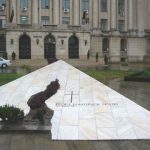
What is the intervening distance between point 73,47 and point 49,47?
12.7 ft

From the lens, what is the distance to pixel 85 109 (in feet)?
55.4

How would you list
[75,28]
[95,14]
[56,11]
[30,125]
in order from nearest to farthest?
[30,125], [75,28], [56,11], [95,14]

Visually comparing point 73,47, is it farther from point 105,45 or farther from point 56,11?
point 105,45

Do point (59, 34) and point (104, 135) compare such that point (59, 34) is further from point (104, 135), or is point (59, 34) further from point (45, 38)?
point (104, 135)

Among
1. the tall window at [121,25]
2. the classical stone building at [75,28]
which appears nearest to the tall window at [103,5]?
the classical stone building at [75,28]

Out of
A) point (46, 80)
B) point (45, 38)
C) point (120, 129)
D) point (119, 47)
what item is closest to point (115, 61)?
point (119, 47)

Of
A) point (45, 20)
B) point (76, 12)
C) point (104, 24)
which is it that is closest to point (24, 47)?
point (45, 20)

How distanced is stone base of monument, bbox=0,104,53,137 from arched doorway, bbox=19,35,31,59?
175ft

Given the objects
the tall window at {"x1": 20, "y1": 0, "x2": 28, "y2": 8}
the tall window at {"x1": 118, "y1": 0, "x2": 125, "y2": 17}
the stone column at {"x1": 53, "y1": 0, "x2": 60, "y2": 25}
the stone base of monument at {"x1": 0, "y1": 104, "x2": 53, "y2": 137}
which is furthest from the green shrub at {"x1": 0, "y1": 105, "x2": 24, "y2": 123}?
the tall window at {"x1": 118, "y1": 0, "x2": 125, "y2": 17}

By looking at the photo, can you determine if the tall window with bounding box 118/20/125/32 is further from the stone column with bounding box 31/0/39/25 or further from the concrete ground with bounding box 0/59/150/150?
the concrete ground with bounding box 0/59/150/150

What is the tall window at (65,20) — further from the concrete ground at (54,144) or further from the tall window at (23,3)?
the concrete ground at (54,144)

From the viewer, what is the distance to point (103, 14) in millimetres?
79375

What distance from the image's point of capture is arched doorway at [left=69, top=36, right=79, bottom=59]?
68.3m

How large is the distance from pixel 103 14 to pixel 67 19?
7.06m
